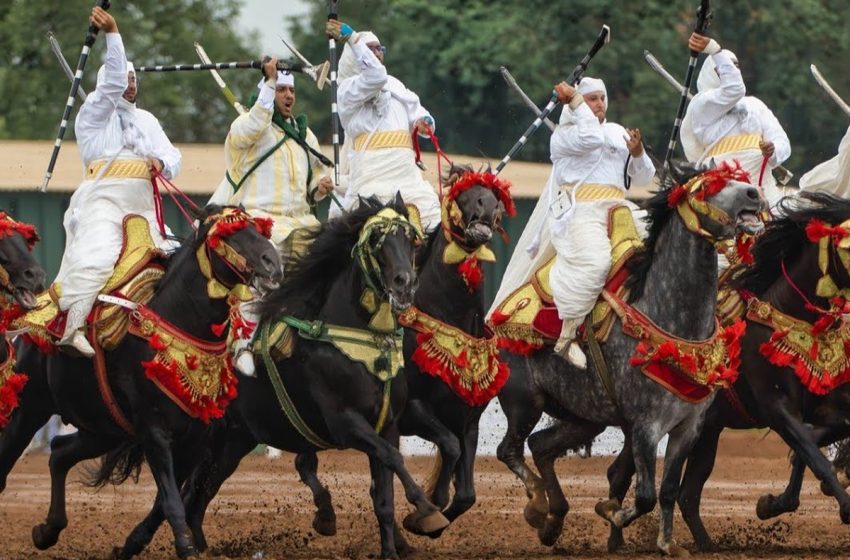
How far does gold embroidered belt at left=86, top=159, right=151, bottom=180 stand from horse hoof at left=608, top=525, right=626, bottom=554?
11.9 feet

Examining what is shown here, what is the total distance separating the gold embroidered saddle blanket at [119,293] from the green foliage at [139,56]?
64.9 ft

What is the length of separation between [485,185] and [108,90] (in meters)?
2.34

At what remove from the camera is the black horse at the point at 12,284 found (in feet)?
39.8

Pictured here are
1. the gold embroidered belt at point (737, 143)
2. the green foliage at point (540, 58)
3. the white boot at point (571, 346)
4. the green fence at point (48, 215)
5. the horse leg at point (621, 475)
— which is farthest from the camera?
the green foliage at point (540, 58)

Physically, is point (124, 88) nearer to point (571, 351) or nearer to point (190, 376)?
point (190, 376)

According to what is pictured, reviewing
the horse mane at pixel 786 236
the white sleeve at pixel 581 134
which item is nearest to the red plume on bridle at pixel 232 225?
the white sleeve at pixel 581 134

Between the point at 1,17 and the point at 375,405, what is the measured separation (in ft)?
76.9

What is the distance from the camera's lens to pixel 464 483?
43.3 feet

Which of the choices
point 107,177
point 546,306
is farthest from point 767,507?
point 107,177

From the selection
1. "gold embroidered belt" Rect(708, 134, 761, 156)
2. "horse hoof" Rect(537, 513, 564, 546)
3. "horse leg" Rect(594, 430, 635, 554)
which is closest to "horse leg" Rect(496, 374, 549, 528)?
"horse hoof" Rect(537, 513, 564, 546)

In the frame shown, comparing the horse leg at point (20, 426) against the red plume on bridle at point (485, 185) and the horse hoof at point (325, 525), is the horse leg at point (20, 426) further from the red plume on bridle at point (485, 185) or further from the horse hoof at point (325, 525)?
the red plume on bridle at point (485, 185)

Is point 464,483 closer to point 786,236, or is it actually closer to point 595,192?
point 595,192

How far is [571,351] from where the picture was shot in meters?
13.7

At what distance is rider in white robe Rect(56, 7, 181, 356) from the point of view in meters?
13.1
